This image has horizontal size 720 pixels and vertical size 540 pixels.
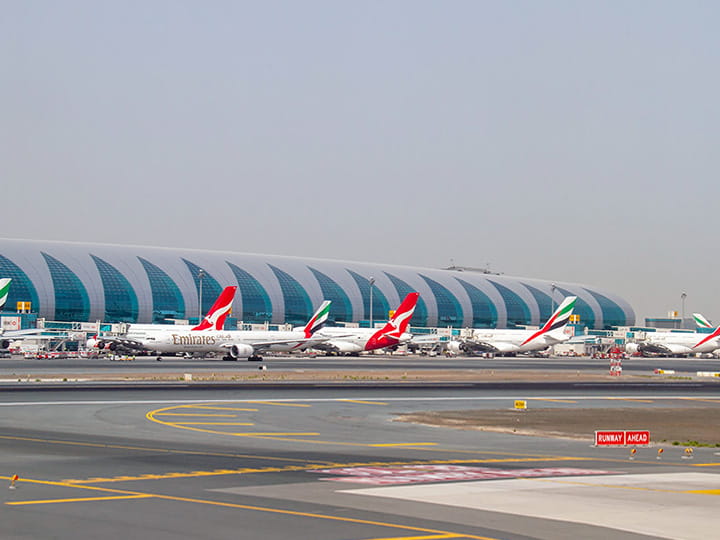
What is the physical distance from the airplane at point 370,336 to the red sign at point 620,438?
98.2 metres

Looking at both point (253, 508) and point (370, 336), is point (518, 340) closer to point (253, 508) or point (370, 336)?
point (370, 336)

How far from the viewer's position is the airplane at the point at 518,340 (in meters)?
149

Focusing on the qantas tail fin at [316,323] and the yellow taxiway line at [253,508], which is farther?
the qantas tail fin at [316,323]

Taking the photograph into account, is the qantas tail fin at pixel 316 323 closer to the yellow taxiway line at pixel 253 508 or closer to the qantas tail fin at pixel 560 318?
the qantas tail fin at pixel 560 318

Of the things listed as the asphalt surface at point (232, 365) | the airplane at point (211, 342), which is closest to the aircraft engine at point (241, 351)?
the airplane at point (211, 342)

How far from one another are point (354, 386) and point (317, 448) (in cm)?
3493

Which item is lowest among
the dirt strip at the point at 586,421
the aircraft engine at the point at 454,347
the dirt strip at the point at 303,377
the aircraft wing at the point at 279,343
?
the aircraft engine at the point at 454,347

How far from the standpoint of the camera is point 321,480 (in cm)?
2211

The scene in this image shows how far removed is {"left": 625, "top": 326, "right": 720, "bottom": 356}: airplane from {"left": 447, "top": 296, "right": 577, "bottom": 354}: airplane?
22.8 metres

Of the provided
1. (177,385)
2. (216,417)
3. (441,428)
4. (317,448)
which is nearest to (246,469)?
(317,448)

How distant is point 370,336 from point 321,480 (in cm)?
11926

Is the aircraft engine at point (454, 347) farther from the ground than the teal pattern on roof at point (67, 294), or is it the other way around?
the teal pattern on roof at point (67, 294)

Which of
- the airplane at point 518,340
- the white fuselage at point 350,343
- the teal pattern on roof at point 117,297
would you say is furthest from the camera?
the teal pattern on roof at point 117,297

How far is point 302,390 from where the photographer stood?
59.0 meters
